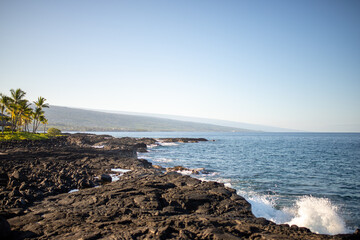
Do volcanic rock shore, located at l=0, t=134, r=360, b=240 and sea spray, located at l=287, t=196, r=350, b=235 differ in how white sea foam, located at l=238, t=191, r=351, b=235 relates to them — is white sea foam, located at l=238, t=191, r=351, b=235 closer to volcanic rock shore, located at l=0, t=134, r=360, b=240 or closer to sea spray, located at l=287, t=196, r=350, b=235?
sea spray, located at l=287, t=196, r=350, b=235

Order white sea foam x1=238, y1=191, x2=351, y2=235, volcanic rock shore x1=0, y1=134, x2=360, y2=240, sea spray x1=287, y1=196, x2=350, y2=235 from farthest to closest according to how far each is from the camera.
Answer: white sea foam x1=238, y1=191, x2=351, y2=235 < sea spray x1=287, y1=196, x2=350, y2=235 < volcanic rock shore x1=0, y1=134, x2=360, y2=240

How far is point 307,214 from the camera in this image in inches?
492

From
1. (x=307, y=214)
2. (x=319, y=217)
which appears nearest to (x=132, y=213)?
(x=307, y=214)

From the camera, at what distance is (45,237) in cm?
711

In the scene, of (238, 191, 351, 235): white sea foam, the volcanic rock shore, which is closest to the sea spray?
(238, 191, 351, 235): white sea foam

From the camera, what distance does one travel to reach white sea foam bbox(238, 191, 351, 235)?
11.4m

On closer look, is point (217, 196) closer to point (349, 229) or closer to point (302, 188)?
point (349, 229)

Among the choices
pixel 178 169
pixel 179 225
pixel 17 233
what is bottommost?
pixel 178 169


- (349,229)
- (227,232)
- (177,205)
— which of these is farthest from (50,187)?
(349,229)

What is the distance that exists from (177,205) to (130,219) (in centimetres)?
300

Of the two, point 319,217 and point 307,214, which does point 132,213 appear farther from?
point 319,217

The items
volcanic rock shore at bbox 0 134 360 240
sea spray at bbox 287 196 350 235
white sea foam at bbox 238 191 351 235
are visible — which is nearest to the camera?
volcanic rock shore at bbox 0 134 360 240

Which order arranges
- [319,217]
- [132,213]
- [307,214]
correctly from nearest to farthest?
[132,213]
[319,217]
[307,214]

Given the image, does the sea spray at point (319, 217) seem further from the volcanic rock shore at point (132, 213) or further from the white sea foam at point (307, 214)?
the volcanic rock shore at point (132, 213)
